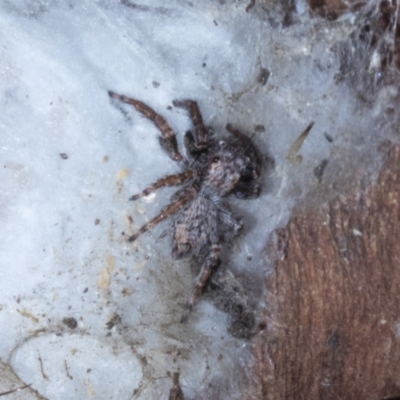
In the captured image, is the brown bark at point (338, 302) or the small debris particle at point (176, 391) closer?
the brown bark at point (338, 302)

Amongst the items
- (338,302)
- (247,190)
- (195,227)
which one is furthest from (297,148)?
(338,302)

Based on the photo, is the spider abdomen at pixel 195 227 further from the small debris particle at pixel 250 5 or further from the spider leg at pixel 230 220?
the small debris particle at pixel 250 5

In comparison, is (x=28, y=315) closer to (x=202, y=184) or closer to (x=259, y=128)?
(x=202, y=184)

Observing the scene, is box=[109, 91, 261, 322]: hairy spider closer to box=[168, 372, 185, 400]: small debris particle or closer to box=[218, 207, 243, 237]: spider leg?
box=[218, 207, 243, 237]: spider leg

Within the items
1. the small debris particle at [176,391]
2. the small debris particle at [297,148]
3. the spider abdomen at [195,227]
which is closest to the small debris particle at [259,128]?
the small debris particle at [297,148]

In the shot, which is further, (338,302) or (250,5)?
(250,5)

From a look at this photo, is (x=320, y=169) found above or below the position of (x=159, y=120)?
above

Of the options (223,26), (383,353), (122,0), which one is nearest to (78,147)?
(122,0)
